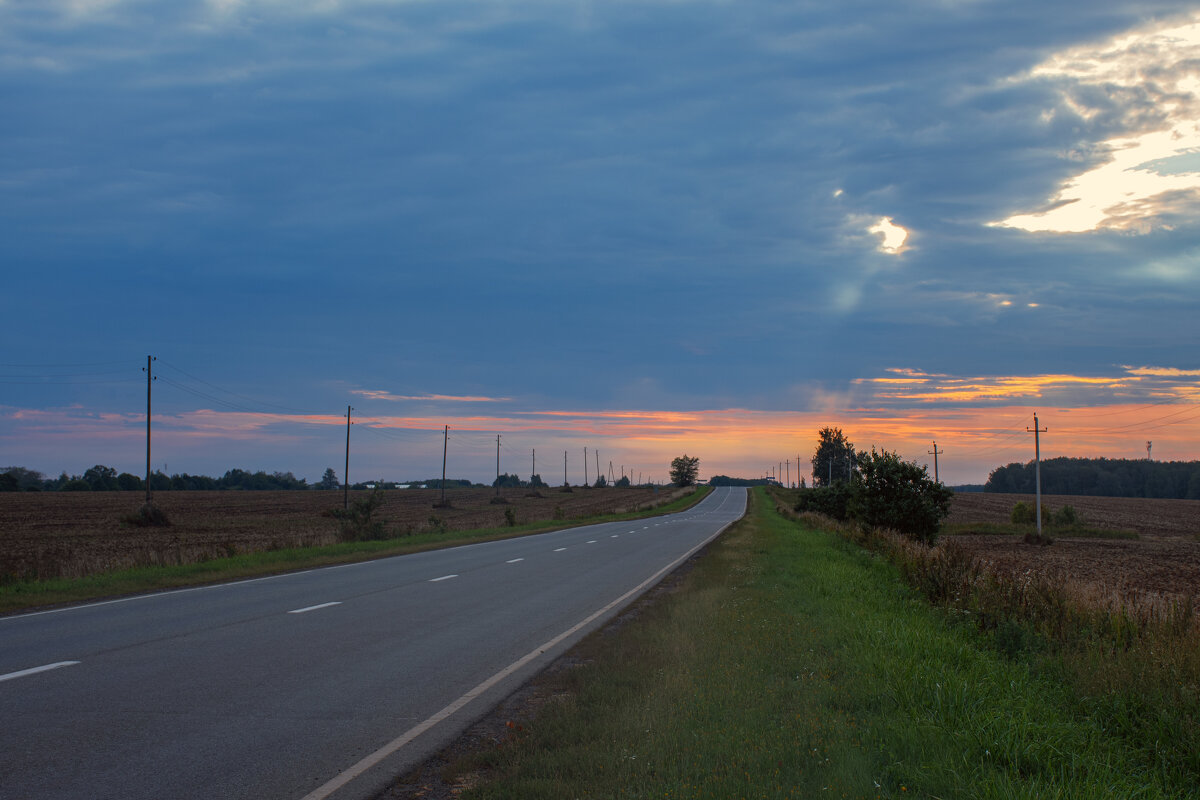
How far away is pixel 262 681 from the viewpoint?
792 centimetres

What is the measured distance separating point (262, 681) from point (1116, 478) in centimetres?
18839

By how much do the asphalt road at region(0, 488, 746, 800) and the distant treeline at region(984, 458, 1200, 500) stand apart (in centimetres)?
15142

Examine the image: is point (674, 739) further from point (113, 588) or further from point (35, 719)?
point (113, 588)

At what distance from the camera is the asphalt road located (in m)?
5.40

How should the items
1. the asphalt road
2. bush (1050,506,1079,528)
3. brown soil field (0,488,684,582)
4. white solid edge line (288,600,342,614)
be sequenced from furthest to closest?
1. bush (1050,506,1079,528)
2. brown soil field (0,488,684,582)
3. white solid edge line (288,600,342,614)
4. the asphalt road

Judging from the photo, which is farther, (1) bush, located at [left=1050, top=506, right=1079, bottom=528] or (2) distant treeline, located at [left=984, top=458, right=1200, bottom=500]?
(2) distant treeline, located at [left=984, top=458, right=1200, bottom=500]

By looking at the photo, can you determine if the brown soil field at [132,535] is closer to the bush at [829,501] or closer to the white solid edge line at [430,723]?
the white solid edge line at [430,723]

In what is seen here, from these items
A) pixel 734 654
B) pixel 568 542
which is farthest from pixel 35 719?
pixel 568 542

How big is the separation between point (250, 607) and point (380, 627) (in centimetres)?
312

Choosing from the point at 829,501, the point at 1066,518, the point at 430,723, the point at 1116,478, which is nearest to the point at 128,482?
the point at 829,501

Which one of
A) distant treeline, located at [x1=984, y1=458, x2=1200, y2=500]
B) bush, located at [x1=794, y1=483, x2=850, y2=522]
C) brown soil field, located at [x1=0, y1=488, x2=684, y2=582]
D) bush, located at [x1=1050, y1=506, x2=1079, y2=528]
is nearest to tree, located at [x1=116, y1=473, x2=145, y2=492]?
brown soil field, located at [x1=0, y1=488, x2=684, y2=582]

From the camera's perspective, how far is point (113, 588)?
1567 centimetres

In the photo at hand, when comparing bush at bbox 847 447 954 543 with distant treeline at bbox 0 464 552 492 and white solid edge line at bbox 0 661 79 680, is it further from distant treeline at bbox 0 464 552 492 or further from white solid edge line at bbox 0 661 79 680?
distant treeline at bbox 0 464 552 492

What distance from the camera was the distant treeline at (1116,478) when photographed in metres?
152
